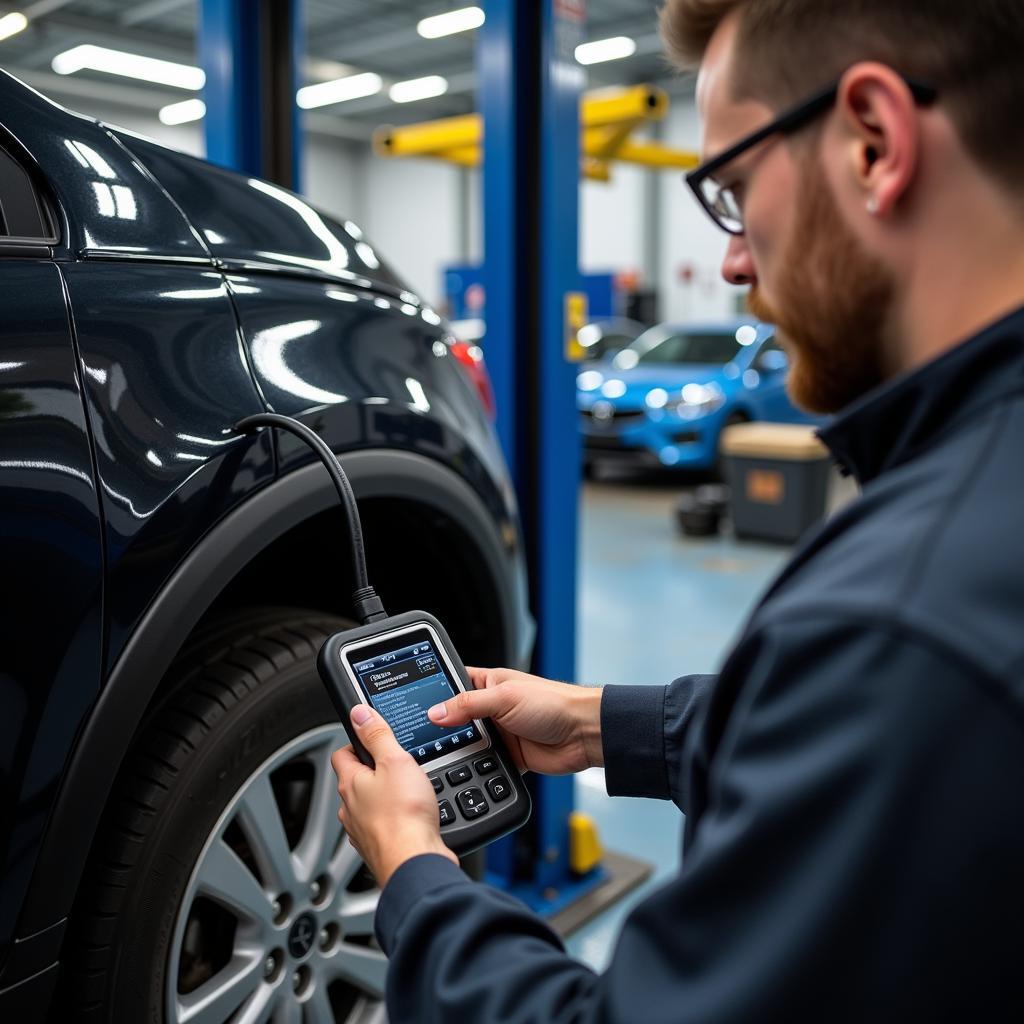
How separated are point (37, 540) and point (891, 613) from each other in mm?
867

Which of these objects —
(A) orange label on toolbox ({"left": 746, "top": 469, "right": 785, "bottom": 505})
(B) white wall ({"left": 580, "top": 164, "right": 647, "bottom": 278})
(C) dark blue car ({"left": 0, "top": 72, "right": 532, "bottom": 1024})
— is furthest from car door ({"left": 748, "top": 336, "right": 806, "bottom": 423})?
(B) white wall ({"left": 580, "top": 164, "right": 647, "bottom": 278})

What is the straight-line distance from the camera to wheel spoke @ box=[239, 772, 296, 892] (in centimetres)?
140

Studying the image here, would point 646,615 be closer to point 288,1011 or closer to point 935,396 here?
point 288,1011

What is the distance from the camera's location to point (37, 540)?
1129 mm

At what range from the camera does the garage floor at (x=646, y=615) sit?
9.48ft

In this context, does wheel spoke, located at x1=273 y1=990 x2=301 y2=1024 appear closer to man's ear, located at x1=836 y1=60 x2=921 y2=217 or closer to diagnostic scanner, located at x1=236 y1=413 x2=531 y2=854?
diagnostic scanner, located at x1=236 y1=413 x2=531 y2=854

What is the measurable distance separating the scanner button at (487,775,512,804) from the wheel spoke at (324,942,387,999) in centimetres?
54

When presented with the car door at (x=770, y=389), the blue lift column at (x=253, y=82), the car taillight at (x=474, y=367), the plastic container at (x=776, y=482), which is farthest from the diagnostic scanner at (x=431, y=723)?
the car door at (x=770, y=389)

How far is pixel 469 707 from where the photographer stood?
118 centimetres

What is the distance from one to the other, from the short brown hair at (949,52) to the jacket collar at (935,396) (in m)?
0.11

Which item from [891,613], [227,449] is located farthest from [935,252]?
[227,449]

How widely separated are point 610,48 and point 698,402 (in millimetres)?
8984

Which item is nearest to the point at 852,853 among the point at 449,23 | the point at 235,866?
the point at 235,866

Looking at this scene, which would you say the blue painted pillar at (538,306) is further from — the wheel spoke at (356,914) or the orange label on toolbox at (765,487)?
the orange label on toolbox at (765,487)
